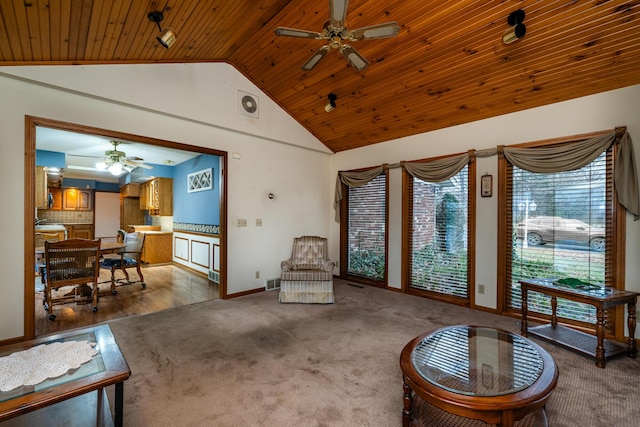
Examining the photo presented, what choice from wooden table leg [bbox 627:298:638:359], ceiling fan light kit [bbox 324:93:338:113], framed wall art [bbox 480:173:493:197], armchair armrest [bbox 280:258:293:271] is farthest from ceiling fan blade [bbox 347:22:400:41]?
wooden table leg [bbox 627:298:638:359]

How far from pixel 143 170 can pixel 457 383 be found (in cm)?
805

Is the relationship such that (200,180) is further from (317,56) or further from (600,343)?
(600,343)

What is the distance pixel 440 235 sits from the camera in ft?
14.5

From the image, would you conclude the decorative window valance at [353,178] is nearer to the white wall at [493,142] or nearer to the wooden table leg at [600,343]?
the white wall at [493,142]

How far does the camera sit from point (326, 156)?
6004mm

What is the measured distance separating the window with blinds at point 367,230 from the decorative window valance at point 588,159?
2.15 metres

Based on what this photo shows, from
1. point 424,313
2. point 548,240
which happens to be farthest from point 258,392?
point 548,240

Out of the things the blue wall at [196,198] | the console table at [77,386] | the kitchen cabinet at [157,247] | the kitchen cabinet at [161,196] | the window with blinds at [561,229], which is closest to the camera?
the console table at [77,386]

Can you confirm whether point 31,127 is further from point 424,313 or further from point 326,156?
point 424,313

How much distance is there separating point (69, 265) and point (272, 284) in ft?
8.95

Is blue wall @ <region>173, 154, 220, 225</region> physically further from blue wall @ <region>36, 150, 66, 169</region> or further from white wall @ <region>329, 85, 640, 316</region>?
white wall @ <region>329, 85, 640, 316</region>

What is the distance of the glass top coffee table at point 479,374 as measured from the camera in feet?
4.55

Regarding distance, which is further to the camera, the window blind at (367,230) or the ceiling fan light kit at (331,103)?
the window blind at (367,230)

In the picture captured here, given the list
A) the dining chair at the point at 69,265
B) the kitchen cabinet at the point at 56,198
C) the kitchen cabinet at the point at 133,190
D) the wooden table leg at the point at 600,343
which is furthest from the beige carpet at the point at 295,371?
the kitchen cabinet at the point at 56,198
